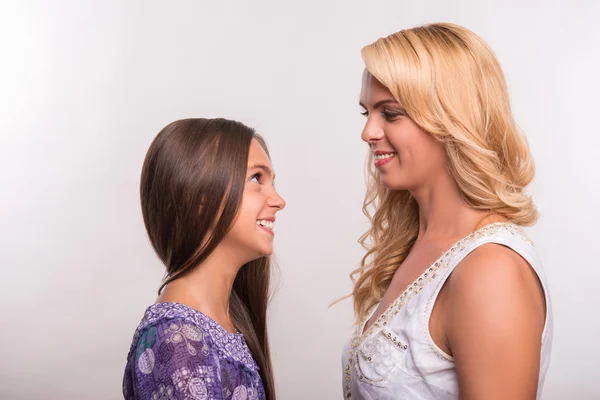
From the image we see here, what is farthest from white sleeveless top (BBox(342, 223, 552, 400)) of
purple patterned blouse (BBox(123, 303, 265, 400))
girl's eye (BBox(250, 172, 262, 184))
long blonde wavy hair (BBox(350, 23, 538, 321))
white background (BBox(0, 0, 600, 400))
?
white background (BBox(0, 0, 600, 400))

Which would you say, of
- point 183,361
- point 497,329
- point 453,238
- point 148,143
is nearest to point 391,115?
point 453,238

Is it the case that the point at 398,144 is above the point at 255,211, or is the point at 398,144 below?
above

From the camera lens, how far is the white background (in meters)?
4.38

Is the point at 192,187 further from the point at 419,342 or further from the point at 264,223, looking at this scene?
the point at 419,342

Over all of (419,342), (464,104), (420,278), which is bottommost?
(419,342)

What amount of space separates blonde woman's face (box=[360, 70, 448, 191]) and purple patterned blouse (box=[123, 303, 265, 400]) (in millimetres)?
700

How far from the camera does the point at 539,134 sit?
428cm

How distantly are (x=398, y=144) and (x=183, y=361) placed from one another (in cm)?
87

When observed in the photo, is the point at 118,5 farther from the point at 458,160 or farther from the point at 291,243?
the point at 458,160

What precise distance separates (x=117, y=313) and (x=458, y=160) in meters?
2.85

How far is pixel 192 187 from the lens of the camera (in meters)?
2.30

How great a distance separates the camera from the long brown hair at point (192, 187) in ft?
7.57

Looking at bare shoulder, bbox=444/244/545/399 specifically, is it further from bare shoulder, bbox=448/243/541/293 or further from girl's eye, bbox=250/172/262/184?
girl's eye, bbox=250/172/262/184

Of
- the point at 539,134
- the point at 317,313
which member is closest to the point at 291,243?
the point at 317,313
